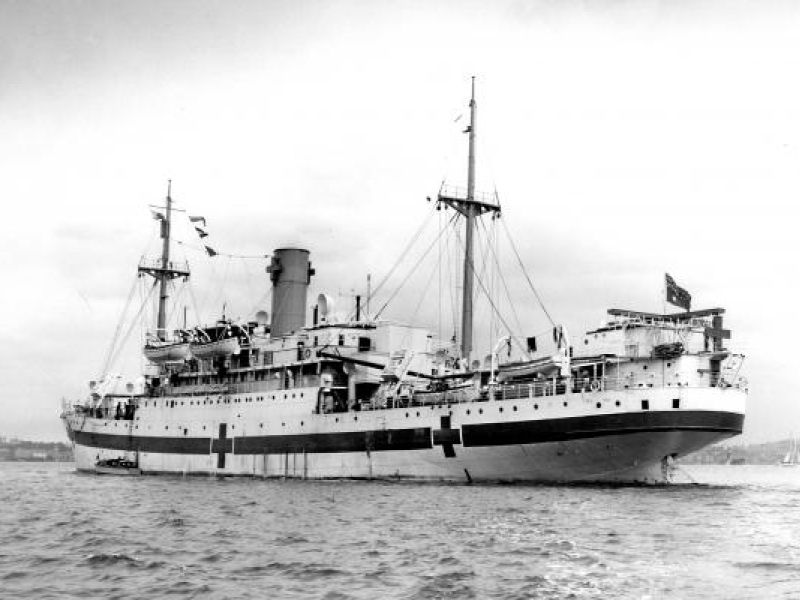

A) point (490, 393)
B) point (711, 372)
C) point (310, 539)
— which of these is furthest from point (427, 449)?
point (310, 539)

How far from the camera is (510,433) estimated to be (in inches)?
1404

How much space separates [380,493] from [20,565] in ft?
55.6

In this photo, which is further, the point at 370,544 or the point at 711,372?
→ the point at 711,372

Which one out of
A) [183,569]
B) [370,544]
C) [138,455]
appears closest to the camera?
[183,569]

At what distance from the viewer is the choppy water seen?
50.9ft

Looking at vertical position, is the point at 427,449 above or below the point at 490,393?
below

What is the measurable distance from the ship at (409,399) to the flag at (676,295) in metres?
0.06

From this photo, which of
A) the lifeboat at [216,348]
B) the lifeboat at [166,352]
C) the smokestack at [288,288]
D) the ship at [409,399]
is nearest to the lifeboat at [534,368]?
the ship at [409,399]

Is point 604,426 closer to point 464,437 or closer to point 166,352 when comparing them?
point 464,437

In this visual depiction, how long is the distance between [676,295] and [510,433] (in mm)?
8493

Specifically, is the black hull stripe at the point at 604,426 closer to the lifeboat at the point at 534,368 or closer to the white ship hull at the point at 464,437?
the white ship hull at the point at 464,437

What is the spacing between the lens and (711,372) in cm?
3503

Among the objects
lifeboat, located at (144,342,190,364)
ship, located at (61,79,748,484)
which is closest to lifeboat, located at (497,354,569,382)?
ship, located at (61,79,748,484)

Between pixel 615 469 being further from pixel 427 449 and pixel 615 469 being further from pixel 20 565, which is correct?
pixel 20 565
